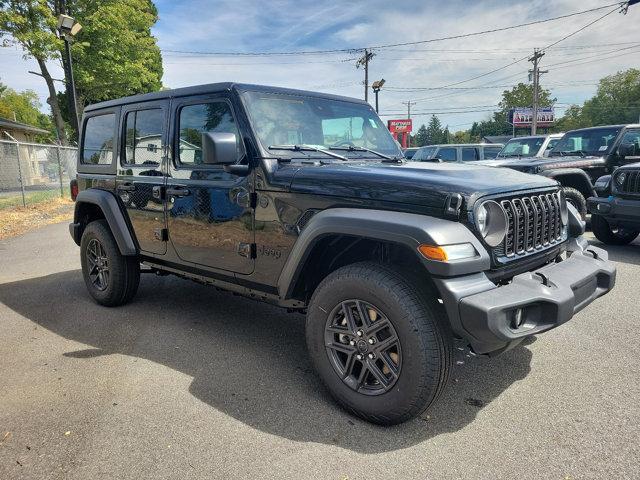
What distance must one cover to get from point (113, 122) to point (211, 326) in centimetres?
214

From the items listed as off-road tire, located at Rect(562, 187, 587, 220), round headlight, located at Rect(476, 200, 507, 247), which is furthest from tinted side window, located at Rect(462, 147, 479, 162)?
round headlight, located at Rect(476, 200, 507, 247)

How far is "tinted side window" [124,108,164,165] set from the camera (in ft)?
12.9

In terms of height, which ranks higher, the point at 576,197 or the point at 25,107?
the point at 25,107

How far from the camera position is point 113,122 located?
4473 mm

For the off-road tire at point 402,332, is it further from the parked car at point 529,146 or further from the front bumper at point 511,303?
the parked car at point 529,146

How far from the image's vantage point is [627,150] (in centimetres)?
854

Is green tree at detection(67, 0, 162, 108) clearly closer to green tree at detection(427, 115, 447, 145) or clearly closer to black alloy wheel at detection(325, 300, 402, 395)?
black alloy wheel at detection(325, 300, 402, 395)

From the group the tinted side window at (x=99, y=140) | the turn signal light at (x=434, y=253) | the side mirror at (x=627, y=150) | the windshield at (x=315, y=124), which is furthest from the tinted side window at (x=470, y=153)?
the turn signal light at (x=434, y=253)

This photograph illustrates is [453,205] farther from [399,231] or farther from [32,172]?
[32,172]

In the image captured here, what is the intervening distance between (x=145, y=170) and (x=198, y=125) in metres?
0.80

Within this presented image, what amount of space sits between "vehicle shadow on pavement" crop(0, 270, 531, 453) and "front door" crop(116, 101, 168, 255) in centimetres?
77

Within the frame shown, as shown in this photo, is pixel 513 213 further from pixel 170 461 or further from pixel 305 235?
pixel 170 461

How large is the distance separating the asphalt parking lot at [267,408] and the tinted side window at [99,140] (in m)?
1.60

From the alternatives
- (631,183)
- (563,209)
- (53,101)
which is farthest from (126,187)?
(53,101)
